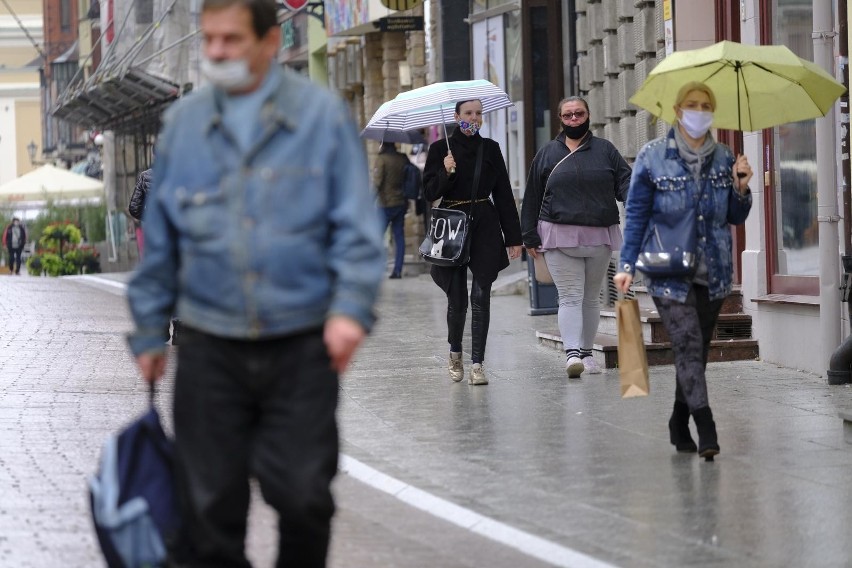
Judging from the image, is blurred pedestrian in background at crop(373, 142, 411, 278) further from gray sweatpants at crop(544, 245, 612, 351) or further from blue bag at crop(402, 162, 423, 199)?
gray sweatpants at crop(544, 245, 612, 351)

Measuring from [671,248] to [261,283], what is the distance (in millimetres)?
4330

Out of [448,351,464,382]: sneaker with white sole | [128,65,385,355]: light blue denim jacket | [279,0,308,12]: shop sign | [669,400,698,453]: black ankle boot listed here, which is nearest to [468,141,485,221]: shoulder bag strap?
[448,351,464,382]: sneaker with white sole

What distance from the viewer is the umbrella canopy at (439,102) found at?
13.5m

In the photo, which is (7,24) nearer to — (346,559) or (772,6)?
(772,6)

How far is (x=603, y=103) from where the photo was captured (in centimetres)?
1912

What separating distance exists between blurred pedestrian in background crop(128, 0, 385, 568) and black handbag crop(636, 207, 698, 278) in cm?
409

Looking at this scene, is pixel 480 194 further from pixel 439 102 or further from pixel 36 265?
pixel 36 265

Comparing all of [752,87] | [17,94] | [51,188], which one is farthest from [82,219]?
[17,94]

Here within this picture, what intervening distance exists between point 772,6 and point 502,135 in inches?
445

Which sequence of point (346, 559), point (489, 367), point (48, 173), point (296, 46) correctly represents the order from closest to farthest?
1. point (346, 559)
2. point (489, 367)
3. point (296, 46)
4. point (48, 173)

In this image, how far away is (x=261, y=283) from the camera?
16.0 ft

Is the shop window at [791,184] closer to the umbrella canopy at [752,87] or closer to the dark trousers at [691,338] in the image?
the umbrella canopy at [752,87]

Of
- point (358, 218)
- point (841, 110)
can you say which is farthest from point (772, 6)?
point (358, 218)

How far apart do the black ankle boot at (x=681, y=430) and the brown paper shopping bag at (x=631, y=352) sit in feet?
1.03
